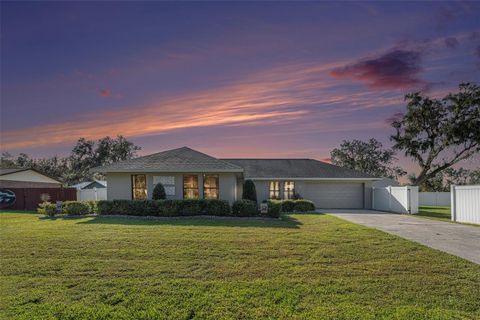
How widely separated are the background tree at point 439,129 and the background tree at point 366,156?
1138 cm

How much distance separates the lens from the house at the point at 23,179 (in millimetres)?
25430

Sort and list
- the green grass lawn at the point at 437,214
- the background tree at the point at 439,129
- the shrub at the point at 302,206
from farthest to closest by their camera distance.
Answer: the background tree at the point at 439,129, the shrub at the point at 302,206, the green grass lawn at the point at 437,214

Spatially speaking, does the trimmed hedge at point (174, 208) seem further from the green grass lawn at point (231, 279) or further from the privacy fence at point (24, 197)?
the privacy fence at point (24, 197)

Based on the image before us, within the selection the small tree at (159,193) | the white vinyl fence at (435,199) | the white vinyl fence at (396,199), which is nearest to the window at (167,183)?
the small tree at (159,193)

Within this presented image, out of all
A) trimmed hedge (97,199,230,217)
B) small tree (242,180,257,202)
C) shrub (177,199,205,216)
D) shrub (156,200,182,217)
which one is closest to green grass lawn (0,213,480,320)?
shrub (156,200,182,217)

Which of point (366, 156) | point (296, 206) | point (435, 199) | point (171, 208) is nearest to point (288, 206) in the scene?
point (296, 206)

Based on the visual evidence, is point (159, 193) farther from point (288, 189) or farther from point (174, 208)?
point (288, 189)

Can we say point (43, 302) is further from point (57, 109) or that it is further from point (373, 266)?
point (57, 109)

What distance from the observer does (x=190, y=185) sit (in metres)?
17.7

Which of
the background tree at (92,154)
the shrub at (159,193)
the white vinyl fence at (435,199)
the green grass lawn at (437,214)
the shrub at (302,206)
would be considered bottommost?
the white vinyl fence at (435,199)

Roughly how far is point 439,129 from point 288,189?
635 inches

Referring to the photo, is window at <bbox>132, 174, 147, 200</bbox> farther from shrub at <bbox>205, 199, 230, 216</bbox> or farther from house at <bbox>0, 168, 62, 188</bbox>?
house at <bbox>0, 168, 62, 188</bbox>

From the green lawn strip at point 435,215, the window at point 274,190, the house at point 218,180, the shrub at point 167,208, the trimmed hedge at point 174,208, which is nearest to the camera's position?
the shrub at point 167,208

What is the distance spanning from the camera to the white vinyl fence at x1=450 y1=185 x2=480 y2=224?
46.5ft
